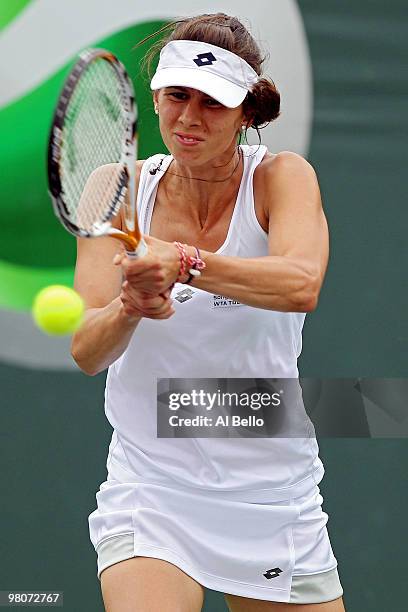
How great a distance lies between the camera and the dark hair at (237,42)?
2.35 m

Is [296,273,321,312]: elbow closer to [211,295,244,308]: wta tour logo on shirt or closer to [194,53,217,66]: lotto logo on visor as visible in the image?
[211,295,244,308]: wta tour logo on shirt

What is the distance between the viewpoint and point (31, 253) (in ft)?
11.2

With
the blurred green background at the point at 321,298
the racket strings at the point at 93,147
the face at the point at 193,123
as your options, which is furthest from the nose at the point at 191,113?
the blurred green background at the point at 321,298

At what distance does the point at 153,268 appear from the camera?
1.95 meters

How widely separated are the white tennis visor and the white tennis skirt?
784mm

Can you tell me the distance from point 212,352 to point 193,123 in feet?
1.51

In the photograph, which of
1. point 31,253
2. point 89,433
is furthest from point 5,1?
point 89,433

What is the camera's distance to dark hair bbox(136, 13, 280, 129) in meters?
2.35

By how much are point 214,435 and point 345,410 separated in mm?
1036

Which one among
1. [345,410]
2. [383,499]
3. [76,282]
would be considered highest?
[76,282]

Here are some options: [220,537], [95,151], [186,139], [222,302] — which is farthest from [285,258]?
[220,537]

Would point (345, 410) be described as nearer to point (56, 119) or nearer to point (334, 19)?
point (334, 19)

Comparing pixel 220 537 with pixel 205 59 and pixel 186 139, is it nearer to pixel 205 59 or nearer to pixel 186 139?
pixel 186 139

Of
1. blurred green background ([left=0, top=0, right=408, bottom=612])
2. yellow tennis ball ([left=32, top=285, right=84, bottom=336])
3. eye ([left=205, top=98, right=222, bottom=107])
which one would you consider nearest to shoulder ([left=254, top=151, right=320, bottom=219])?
eye ([left=205, top=98, right=222, bottom=107])
